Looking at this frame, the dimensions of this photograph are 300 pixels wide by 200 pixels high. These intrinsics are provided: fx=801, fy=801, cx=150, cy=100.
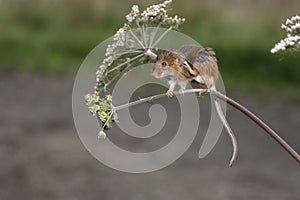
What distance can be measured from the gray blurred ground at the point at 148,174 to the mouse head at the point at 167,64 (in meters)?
4.20

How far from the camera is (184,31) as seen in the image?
6508mm

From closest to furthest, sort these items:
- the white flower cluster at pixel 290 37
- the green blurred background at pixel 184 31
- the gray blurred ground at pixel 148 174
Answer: the white flower cluster at pixel 290 37 → the gray blurred ground at pixel 148 174 → the green blurred background at pixel 184 31

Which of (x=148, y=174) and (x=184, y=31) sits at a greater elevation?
(x=184, y=31)

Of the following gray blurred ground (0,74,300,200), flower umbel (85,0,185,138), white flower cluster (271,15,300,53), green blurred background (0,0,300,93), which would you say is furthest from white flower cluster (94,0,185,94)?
green blurred background (0,0,300,93)

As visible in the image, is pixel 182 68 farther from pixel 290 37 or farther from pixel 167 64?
pixel 290 37

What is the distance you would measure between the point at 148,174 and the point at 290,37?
4730 millimetres

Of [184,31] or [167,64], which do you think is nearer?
[167,64]

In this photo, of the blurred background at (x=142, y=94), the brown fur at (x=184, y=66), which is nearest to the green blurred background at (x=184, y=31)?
the blurred background at (x=142, y=94)

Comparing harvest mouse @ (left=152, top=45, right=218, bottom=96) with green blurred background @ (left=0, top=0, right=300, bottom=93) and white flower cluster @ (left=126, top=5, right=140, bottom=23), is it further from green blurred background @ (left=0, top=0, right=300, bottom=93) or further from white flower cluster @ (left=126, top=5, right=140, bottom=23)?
green blurred background @ (left=0, top=0, right=300, bottom=93)

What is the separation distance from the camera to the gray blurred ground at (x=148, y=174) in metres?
5.11

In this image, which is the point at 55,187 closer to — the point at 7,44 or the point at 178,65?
the point at 7,44

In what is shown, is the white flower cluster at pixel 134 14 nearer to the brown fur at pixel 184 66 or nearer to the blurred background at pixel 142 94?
the brown fur at pixel 184 66

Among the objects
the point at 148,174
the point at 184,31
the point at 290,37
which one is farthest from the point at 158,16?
the point at 184,31

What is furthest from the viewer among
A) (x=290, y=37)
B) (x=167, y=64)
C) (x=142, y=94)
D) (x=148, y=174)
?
(x=142, y=94)
